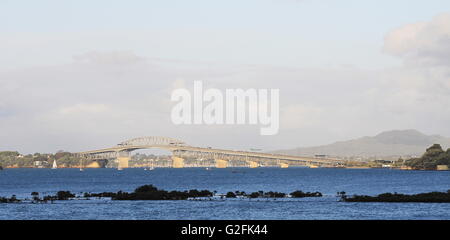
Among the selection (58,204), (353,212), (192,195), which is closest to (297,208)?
(353,212)

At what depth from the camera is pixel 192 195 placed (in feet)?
246
